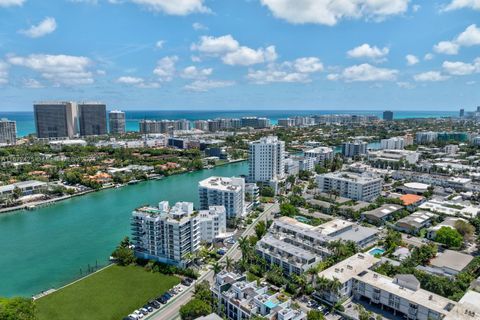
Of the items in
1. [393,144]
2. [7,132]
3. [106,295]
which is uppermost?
[7,132]

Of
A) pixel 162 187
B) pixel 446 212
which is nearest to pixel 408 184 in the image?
pixel 446 212

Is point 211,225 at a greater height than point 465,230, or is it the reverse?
point 211,225

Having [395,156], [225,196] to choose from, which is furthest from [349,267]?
[395,156]

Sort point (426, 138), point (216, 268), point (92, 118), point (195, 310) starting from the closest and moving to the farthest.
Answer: point (195, 310) < point (216, 268) < point (426, 138) < point (92, 118)

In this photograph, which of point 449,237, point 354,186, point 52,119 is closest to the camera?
point 449,237

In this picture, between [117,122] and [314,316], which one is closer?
[314,316]

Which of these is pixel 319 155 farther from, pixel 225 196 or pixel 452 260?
pixel 452 260

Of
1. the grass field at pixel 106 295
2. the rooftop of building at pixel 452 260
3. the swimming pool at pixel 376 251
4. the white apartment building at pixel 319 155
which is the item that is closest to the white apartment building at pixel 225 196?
the grass field at pixel 106 295

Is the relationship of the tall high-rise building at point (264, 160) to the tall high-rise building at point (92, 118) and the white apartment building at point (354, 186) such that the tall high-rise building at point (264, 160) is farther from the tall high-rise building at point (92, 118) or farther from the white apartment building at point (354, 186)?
the tall high-rise building at point (92, 118)
